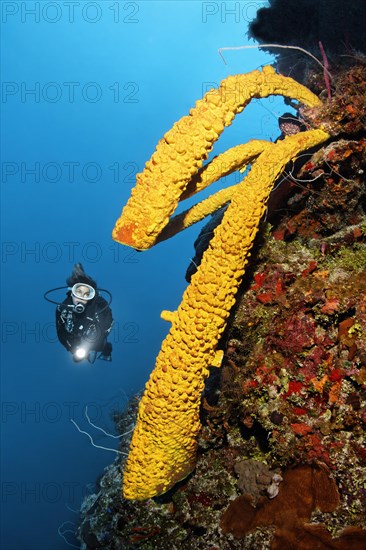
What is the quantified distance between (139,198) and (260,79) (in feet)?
6.10

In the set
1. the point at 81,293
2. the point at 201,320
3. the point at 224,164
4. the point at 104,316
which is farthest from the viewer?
the point at 104,316

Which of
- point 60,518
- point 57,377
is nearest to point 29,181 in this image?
point 57,377

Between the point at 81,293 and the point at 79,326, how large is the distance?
0.66 metres

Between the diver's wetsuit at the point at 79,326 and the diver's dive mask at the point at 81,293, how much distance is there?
0.16m

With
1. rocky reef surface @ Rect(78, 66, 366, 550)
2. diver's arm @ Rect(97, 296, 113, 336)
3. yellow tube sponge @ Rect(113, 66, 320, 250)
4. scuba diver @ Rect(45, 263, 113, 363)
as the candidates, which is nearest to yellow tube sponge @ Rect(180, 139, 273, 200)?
yellow tube sponge @ Rect(113, 66, 320, 250)

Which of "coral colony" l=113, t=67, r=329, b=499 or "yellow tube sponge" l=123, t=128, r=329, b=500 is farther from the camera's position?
"yellow tube sponge" l=123, t=128, r=329, b=500

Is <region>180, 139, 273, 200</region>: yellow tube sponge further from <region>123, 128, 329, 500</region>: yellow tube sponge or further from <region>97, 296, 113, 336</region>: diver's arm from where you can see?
<region>97, 296, 113, 336</region>: diver's arm

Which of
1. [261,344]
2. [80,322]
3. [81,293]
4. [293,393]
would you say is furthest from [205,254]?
[80,322]

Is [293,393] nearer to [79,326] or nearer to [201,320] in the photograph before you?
[201,320]

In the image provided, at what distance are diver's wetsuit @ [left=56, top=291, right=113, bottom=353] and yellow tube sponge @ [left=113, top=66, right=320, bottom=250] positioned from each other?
3.26 meters

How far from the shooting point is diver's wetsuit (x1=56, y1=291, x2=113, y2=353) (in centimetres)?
623

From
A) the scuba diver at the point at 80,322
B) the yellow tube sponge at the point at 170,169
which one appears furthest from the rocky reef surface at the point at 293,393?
the scuba diver at the point at 80,322

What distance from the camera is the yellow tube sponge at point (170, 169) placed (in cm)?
313

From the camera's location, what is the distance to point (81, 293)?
596cm
